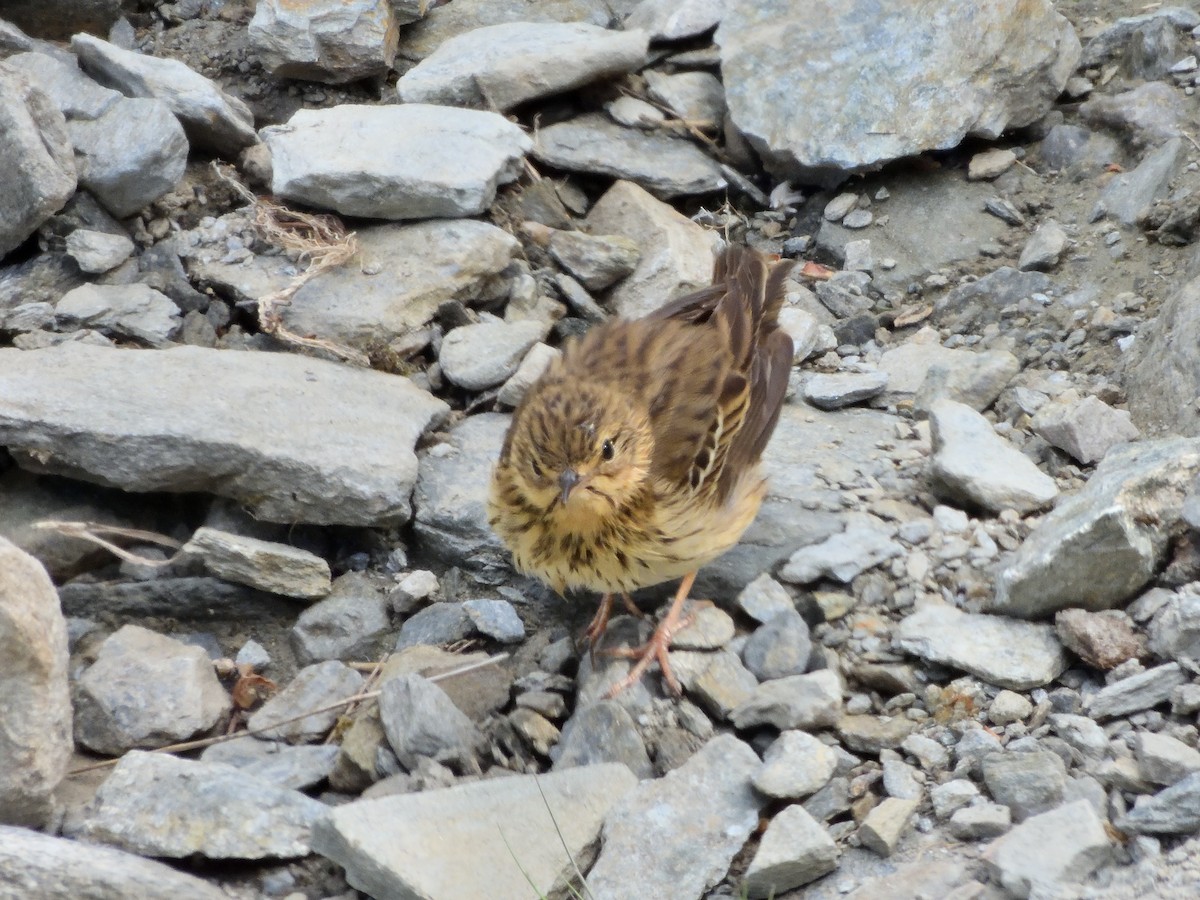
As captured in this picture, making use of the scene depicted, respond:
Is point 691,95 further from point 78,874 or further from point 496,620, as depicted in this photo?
point 78,874

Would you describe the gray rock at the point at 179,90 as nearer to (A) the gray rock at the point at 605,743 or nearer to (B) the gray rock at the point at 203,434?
(B) the gray rock at the point at 203,434

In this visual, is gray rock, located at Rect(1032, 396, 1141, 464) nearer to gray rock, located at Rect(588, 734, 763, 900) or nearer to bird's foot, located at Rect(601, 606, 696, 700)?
bird's foot, located at Rect(601, 606, 696, 700)

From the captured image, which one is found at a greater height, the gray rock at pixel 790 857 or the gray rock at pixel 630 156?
the gray rock at pixel 630 156

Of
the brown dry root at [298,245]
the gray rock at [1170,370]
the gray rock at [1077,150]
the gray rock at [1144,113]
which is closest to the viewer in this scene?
the gray rock at [1170,370]

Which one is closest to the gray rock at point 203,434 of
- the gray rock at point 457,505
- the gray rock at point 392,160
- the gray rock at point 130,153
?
the gray rock at point 457,505

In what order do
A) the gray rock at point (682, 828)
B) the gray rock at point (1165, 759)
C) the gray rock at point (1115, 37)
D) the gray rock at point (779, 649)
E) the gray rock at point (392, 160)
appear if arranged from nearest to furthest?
the gray rock at point (1165, 759)
the gray rock at point (682, 828)
the gray rock at point (779, 649)
the gray rock at point (392, 160)
the gray rock at point (1115, 37)

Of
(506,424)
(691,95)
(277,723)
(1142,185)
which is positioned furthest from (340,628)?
(1142,185)

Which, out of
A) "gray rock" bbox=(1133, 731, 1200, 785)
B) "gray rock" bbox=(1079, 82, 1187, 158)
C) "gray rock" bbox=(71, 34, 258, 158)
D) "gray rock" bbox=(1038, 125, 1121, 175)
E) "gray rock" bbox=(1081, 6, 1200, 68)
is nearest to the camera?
"gray rock" bbox=(1133, 731, 1200, 785)

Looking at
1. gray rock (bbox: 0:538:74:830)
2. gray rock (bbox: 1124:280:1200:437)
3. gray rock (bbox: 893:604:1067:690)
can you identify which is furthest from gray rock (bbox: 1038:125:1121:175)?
gray rock (bbox: 0:538:74:830)

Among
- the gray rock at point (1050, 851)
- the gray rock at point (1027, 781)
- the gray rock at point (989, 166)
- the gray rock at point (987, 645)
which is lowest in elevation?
the gray rock at point (987, 645)
